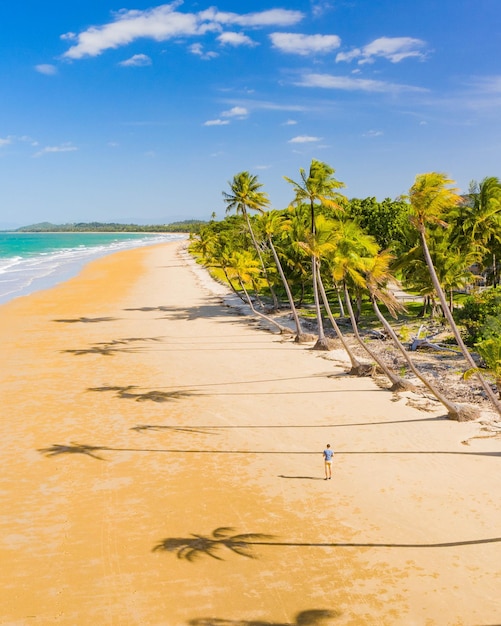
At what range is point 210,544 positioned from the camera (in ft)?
37.4

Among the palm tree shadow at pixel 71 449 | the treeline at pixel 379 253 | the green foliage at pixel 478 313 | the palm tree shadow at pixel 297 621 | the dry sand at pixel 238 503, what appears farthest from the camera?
the green foliage at pixel 478 313

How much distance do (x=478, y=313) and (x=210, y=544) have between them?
22.9 metres

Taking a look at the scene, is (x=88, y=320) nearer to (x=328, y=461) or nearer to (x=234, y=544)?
(x=328, y=461)

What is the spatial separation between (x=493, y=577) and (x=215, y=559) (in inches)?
211

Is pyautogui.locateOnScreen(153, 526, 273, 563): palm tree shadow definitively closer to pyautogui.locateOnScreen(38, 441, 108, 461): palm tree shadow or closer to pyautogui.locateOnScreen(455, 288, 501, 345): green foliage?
pyautogui.locateOnScreen(38, 441, 108, 461): palm tree shadow

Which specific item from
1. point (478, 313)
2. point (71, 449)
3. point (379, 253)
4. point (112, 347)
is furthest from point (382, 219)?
point (71, 449)

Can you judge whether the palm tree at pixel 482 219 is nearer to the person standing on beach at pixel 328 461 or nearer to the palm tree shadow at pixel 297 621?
the person standing on beach at pixel 328 461

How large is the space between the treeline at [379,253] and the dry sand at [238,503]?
3.31m

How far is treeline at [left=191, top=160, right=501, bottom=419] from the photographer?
1938 centimetres

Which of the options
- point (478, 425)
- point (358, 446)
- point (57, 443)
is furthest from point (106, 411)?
point (478, 425)

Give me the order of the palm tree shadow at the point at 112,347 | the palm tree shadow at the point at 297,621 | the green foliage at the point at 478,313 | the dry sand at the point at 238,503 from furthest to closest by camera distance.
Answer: the palm tree shadow at the point at 112,347 → the green foliage at the point at 478,313 → the dry sand at the point at 238,503 → the palm tree shadow at the point at 297,621

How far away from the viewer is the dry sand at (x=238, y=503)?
381 inches

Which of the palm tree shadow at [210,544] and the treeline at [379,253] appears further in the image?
the treeline at [379,253]

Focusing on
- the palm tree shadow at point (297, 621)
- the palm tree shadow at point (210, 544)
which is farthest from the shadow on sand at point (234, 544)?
the palm tree shadow at point (297, 621)
